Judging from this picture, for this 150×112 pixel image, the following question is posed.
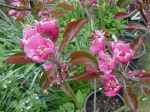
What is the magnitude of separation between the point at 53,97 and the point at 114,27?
0.94m

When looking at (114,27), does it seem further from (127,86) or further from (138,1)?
(127,86)

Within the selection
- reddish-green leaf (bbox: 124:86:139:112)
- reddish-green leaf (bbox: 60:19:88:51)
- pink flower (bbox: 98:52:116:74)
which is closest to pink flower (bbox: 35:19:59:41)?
reddish-green leaf (bbox: 60:19:88:51)

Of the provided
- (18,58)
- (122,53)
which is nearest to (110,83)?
(122,53)

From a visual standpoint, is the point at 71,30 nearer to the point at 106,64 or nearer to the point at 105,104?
the point at 106,64

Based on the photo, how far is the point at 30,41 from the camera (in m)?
1.21

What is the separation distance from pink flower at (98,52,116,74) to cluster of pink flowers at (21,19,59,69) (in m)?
0.20

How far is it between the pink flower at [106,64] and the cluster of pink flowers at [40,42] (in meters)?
0.20

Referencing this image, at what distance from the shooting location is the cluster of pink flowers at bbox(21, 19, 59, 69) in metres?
1.21

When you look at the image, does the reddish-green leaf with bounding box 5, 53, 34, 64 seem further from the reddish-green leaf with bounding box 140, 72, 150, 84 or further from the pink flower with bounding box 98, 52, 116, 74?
the reddish-green leaf with bounding box 140, 72, 150, 84

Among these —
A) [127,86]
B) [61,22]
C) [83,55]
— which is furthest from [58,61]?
[61,22]

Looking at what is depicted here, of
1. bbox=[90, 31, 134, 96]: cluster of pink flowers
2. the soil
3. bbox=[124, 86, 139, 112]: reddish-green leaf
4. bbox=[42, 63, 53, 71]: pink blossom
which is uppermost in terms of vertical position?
bbox=[90, 31, 134, 96]: cluster of pink flowers

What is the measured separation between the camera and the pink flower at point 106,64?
52.2 inches

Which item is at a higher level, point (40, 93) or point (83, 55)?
point (83, 55)

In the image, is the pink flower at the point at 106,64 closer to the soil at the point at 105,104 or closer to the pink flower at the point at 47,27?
the pink flower at the point at 47,27
